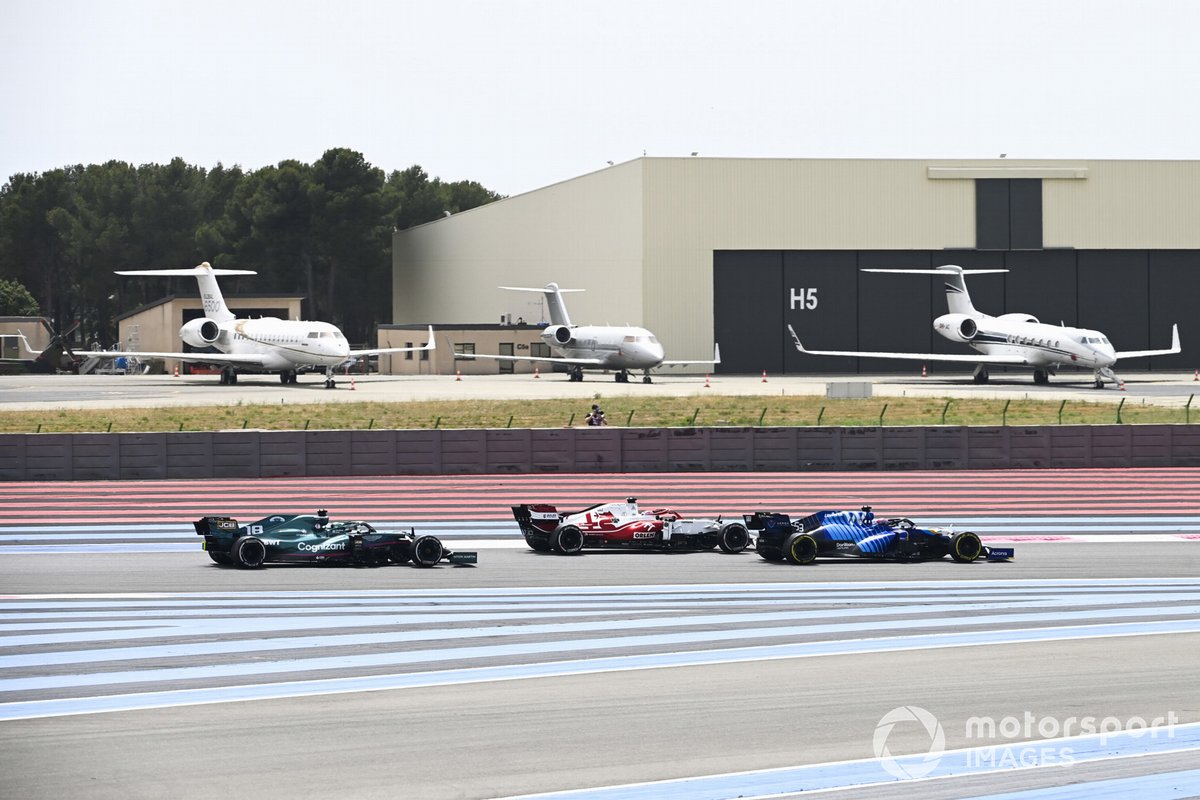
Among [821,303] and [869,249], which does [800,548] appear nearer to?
[821,303]

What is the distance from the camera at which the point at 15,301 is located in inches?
5640

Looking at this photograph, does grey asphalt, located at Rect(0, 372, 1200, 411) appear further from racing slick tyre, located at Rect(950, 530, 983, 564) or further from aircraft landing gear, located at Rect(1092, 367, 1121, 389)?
racing slick tyre, located at Rect(950, 530, 983, 564)

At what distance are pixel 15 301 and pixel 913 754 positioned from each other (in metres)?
144

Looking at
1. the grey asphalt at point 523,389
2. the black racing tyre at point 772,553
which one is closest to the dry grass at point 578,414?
the grey asphalt at point 523,389

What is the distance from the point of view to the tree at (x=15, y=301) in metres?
142

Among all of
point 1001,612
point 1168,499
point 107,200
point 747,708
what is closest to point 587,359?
point 1168,499

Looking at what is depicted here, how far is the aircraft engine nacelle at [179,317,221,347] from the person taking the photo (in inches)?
2995

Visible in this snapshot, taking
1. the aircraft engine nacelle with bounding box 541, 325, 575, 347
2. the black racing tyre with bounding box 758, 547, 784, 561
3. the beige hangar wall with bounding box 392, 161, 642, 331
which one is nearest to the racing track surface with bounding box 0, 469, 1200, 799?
the black racing tyre with bounding box 758, 547, 784, 561

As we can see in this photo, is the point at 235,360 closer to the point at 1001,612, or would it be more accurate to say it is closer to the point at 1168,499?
the point at 1168,499

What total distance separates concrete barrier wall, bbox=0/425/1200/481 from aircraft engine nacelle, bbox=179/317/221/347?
4080 cm

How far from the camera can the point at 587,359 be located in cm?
7619

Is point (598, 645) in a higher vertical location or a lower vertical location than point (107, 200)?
lower

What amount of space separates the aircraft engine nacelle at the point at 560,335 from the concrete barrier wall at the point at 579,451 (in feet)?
133

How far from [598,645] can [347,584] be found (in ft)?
20.3
